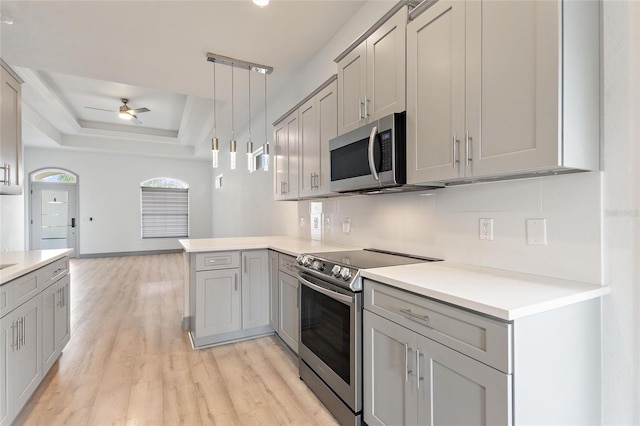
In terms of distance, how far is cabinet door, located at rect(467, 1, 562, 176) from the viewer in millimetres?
1143

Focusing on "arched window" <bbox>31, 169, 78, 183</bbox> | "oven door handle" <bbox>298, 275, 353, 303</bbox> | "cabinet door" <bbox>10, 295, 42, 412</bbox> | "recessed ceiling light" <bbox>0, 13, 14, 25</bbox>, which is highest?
"recessed ceiling light" <bbox>0, 13, 14, 25</bbox>

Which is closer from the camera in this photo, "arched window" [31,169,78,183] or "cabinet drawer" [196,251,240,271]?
"cabinet drawer" [196,251,240,271]

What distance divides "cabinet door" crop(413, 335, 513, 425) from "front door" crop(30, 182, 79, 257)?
9.72 m

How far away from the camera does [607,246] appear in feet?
4.10

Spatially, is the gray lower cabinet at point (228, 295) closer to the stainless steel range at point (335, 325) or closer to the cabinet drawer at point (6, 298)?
the stainless steel range at point (335, 325)

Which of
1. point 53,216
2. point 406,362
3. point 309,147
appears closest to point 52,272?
point 309,147

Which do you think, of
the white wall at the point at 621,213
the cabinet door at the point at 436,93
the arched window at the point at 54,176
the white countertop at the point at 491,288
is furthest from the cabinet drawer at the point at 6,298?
the arched window at the point at 54,176

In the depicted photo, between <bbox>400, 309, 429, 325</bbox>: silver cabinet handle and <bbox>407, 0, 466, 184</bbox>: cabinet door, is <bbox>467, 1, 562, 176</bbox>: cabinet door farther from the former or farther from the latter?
<bbox>400, 309, 429, 325</bbox>: silver cabinet handle

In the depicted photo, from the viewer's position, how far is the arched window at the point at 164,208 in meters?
9.26

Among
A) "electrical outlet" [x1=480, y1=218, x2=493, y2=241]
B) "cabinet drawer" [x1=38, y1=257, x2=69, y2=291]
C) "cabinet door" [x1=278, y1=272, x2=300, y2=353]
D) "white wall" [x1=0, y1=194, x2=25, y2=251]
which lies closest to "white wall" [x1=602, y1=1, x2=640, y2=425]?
"electrical outlet" [x1=480, y1=218, x2=493, y2=241]

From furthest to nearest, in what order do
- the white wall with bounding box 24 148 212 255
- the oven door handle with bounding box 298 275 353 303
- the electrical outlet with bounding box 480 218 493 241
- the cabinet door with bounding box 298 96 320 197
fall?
the white wall with bounding box 24 148 212 255 → the cabinet door with bounding box 298 96 320 197 → the oven door handle with bounding box 298 275 353 303 → the electrical outlet with bounding box 480 218 493 241

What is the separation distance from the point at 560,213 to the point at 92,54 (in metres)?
4.31

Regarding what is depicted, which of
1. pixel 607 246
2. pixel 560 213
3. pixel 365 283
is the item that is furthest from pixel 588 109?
pixel 365 283

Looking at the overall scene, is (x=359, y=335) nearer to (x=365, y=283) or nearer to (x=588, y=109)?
(x=365, y=283)
